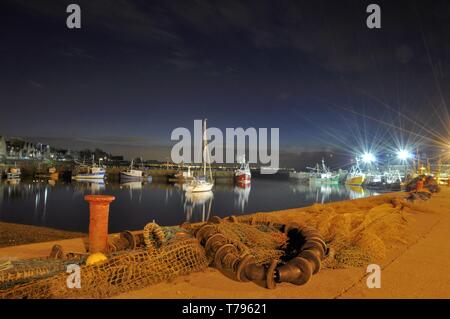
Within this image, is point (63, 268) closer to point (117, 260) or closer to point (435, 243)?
point (117, 260)

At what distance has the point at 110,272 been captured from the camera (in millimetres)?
5281

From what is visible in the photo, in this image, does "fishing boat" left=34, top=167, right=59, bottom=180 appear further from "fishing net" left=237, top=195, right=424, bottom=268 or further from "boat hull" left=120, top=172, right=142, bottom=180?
"fishing net" left=237, top=195, right=424, bottom=268

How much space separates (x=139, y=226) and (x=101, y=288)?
79.8 ft

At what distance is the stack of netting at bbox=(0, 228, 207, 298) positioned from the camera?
4730 millimetres

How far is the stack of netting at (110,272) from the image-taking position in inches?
186

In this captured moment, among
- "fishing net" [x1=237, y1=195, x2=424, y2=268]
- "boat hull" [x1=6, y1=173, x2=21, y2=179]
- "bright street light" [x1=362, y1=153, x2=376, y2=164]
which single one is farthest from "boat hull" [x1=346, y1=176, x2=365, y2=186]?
"boat hull" [x1=6, y1=173, x2=21, y2=179]

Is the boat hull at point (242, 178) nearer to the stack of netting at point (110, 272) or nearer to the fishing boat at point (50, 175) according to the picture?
the fishing boat at point (50, 175)

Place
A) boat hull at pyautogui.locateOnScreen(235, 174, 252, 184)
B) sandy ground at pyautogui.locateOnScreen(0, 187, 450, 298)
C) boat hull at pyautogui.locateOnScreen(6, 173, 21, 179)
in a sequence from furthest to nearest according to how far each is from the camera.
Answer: boat hull at pyautogui.locateOnScreen(235, 174, 252, 184)
boat hull at pyautogui.locateOnScreen(6, 173, 21, 179)
sandy ground at pyautogui.locateOnScreen(0, 187, 450, 298)

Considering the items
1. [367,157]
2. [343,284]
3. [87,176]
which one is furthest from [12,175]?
[343,284]

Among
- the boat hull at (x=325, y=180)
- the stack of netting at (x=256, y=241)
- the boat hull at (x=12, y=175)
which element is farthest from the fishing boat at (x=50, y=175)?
the stack of netting at (x=256, y=241)

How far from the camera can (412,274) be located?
→ 6.28 m

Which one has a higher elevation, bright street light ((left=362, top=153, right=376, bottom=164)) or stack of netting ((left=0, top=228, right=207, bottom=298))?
bright street light ((left=362, top=153, right=376, bottom=164))

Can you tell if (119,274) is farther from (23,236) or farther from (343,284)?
(23,236)
